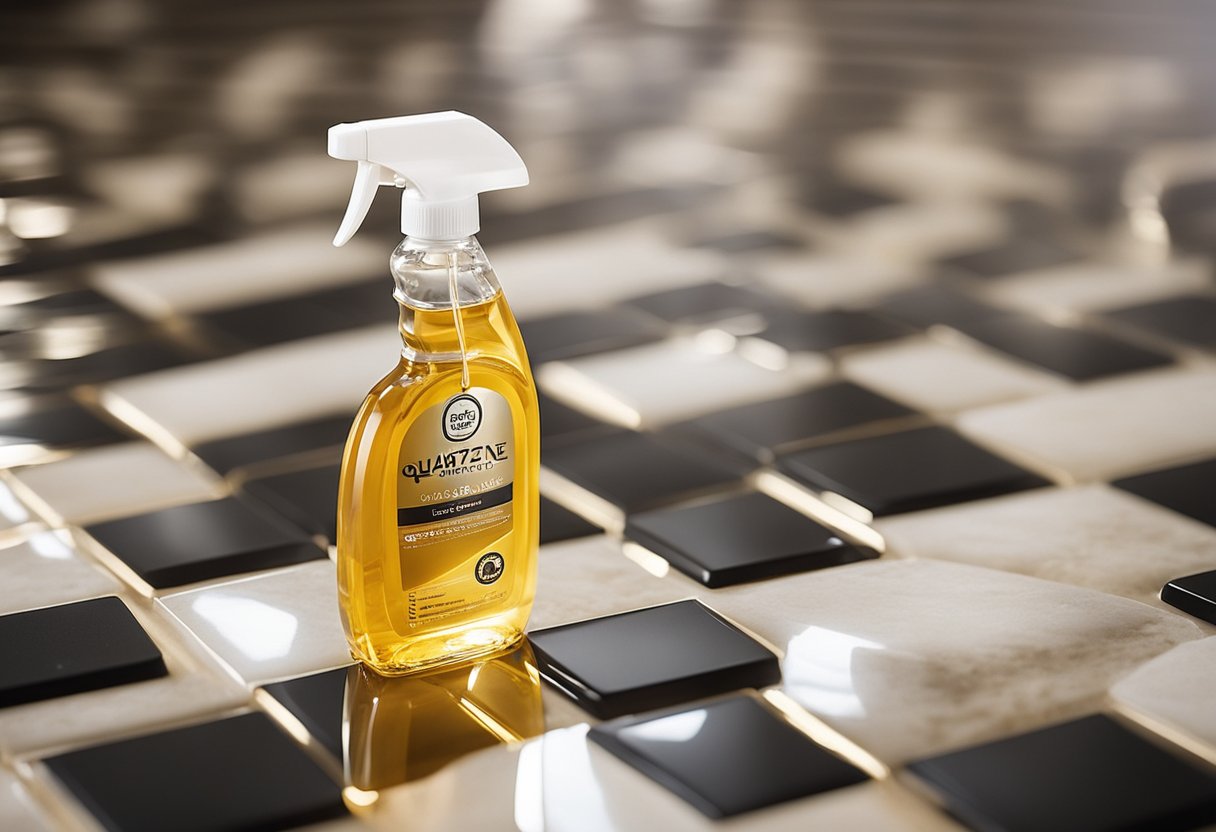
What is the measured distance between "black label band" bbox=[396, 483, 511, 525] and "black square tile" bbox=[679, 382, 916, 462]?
1.16 ft

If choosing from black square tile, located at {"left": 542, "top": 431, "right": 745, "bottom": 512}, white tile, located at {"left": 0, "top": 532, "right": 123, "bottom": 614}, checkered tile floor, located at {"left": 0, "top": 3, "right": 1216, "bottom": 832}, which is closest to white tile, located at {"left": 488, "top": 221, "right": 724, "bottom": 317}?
checkered tile floor, located at {"left": 0, "top": 3, "right": 1216, "bottom": 832}

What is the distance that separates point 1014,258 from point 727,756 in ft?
3.16

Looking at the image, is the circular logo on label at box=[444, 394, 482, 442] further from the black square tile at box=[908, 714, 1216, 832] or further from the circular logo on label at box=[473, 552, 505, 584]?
the black square tile at box=[908, 714, 1216, 832]

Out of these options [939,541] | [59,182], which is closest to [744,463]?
[939,541]

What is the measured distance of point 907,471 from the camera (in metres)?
1.03

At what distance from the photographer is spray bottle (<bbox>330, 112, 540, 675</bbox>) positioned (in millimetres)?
688

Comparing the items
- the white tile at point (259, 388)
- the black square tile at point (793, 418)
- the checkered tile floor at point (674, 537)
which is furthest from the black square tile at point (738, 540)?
the white tile at point (259, 388)

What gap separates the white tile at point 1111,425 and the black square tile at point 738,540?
0.21 metres

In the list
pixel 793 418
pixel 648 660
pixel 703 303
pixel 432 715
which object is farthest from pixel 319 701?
pixel 703 303

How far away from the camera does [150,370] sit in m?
1.25

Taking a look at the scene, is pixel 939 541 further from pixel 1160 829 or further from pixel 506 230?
pixel 506 230

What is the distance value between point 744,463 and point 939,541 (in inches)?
6.6

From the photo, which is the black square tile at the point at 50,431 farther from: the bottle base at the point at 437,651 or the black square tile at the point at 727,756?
the black square tile at the point at 727,756

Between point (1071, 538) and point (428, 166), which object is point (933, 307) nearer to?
point (1071, 538)
